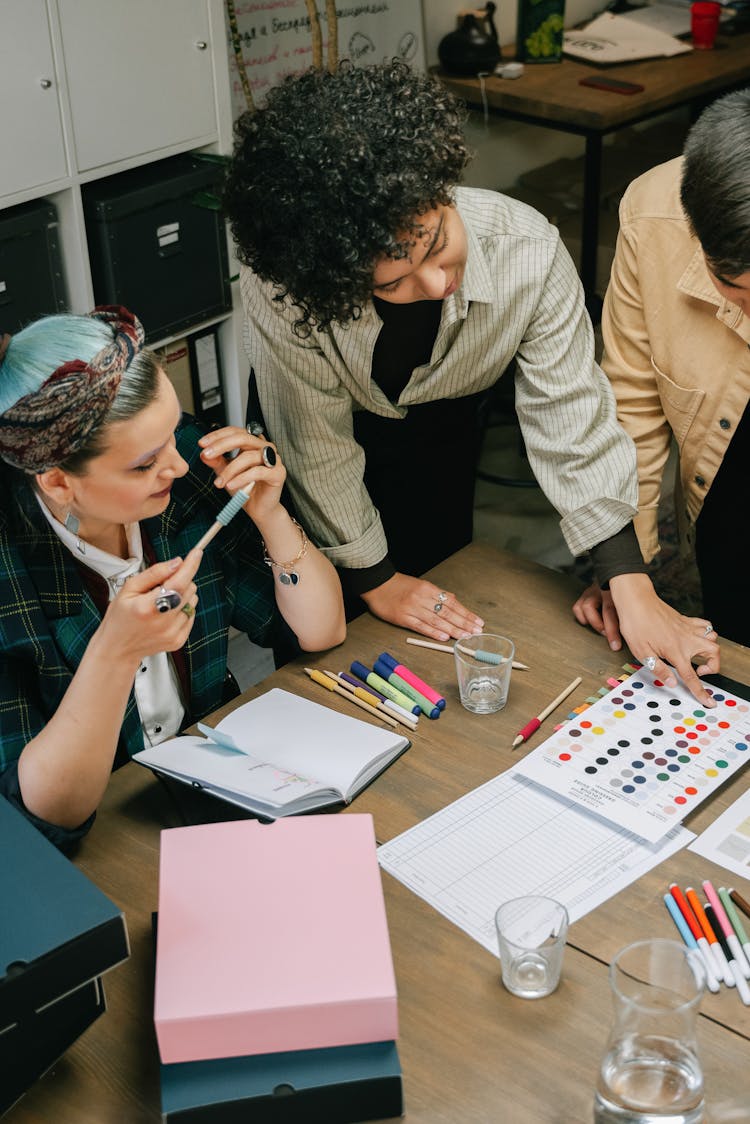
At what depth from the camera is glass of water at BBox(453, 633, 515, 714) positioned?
155cm

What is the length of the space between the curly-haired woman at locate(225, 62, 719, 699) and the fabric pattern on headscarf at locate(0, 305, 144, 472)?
0.90 feet

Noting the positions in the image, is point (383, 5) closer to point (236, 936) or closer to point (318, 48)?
point (318, 48)

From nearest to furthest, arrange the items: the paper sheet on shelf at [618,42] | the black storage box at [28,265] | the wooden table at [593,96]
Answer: the black storage box at [28,265] < the wooden table at [593,96] < the paper sheet on shelf at [618,42]

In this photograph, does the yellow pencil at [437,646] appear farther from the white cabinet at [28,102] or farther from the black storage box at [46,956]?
the white cabinet at [28,102]

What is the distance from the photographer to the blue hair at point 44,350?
1.36 metres

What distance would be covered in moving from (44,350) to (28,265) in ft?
3.76

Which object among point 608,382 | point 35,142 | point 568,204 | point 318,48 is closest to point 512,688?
point 608,382

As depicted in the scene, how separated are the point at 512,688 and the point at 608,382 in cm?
52

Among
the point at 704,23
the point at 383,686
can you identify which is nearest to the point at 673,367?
the point at 383,686

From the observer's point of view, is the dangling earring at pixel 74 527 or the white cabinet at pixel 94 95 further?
the white cabinet at pixel 94 95

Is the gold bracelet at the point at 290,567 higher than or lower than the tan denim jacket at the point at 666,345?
lower

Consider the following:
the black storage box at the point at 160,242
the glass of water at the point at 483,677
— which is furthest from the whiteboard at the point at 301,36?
the glass of water at the point at 483,677

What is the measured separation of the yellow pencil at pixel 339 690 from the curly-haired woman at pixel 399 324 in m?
0.17

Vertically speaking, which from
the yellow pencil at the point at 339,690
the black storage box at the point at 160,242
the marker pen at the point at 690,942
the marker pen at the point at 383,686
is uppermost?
the black storage box at the point at 160,242
